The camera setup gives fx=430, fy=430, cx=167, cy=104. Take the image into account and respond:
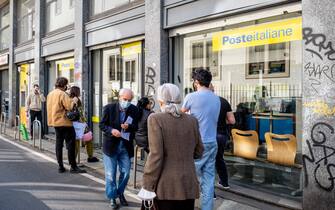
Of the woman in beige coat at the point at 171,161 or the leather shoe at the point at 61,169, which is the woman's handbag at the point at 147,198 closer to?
the woman in beige coat at the point at 171,161

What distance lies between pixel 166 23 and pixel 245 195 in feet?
13.5

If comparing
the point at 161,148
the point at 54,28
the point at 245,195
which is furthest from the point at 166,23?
the point at 54,28

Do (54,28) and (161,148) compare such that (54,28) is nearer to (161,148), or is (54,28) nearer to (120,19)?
(120,19)

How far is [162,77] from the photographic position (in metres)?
9.27

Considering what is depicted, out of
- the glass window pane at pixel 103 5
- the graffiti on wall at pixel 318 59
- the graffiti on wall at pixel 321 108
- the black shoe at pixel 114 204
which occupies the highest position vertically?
the glass window pane at pixel 103 5

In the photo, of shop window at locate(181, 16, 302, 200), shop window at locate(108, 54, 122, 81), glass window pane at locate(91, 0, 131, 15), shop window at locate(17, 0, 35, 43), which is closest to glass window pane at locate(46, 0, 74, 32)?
glass window pane at locate(91, 0, 131, 15)

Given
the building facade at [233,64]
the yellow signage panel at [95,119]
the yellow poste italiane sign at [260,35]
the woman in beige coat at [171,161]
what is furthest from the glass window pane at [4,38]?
the woman in beige coat at [171,161]

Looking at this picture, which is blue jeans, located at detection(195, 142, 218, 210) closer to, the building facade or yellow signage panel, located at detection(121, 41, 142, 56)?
the building facade

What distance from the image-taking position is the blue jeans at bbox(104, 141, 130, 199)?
612 cm

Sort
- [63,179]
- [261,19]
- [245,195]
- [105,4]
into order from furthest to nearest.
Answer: [105,4], [63,179], [261,19], [245,195]

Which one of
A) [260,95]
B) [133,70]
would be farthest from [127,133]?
[133,70]

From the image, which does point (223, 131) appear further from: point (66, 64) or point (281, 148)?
point (66, 64)

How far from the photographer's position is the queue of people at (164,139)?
143 inches

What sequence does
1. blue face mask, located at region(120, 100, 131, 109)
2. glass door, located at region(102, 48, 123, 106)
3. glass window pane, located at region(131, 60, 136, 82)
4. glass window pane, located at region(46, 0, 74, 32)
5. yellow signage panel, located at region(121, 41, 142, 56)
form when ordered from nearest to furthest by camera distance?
blue face mask, located at region(120, 100, 131, 109), yellow signage panel, located at region(121, 41, 142, 56), glass window pane, located at region(131, 60, 136, 82), glass door, located at region(102, 48, 123, 106), glass window pane, located at region(46, 0, 74, 32)
